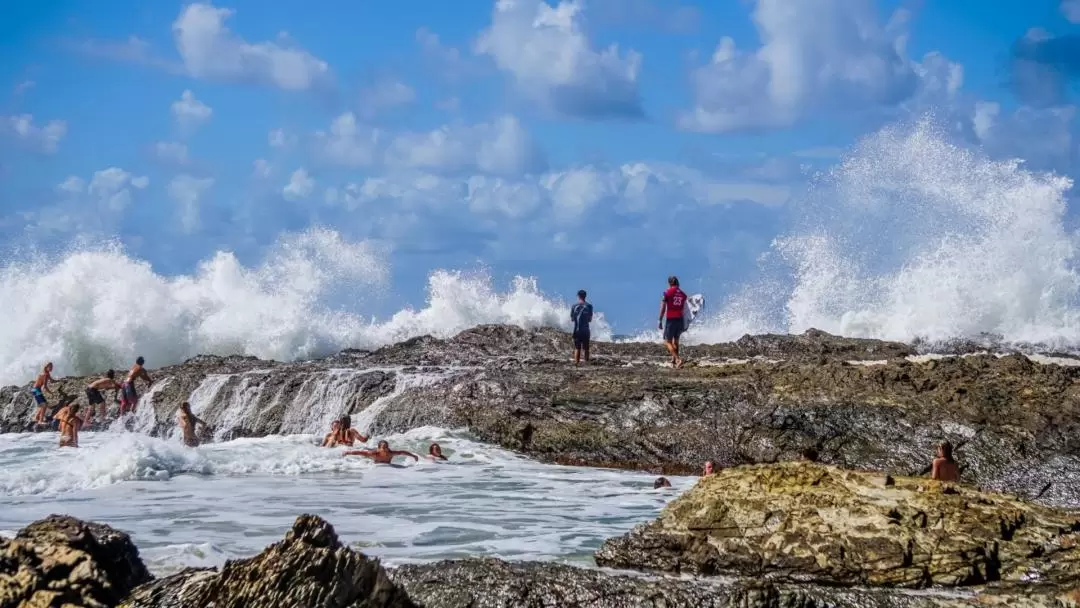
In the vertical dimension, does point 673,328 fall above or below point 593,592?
above

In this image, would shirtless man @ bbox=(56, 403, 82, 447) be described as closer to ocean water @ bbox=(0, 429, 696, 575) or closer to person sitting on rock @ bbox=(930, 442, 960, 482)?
ocean water @ bbox=(0, 429, 696, 575)

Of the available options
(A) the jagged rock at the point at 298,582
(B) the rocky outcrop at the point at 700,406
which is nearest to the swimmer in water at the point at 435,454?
(B) the rocky outcrop at the point at 700,406

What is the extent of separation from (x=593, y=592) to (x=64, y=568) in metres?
3.19

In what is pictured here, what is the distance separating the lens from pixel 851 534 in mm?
7418

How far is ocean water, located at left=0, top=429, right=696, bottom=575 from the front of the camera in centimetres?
986

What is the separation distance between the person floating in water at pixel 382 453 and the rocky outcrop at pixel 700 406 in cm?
133

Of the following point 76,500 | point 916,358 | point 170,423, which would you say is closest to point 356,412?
point 170,423

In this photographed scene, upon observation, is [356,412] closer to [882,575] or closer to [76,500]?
[76,500]

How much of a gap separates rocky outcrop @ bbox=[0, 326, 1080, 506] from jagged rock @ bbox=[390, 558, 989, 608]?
640cm

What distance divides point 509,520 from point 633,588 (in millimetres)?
4546

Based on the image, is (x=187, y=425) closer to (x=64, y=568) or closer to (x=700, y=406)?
(x=700, y=406)

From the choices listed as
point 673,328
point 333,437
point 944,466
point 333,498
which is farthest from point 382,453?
point 944,466

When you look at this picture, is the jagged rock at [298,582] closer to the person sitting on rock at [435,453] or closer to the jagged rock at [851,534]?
the jagged rock at [851,534]

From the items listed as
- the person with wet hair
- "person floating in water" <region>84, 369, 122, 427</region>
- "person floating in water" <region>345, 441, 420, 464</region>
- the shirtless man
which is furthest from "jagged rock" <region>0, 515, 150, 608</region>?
"person floating in water" <region>84, 369, 122, 427</region>
